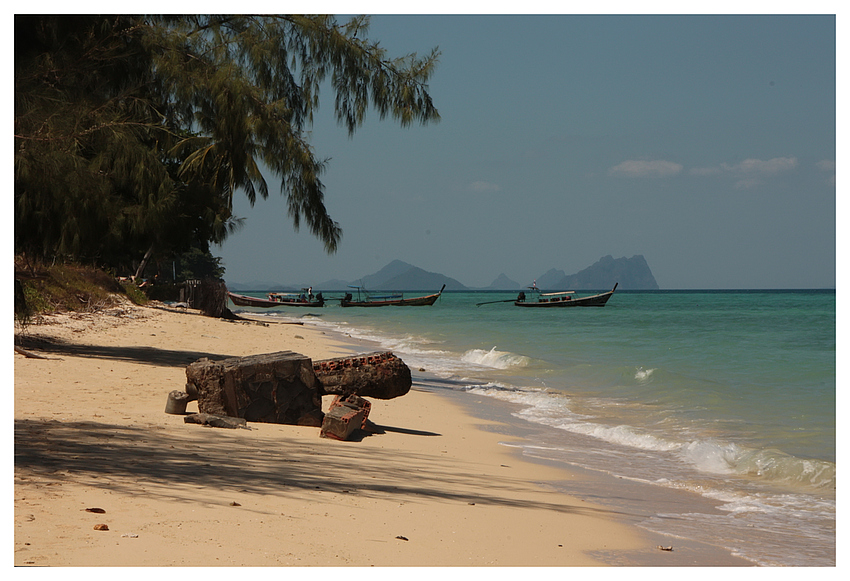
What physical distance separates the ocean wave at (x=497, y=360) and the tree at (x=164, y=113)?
335 inches

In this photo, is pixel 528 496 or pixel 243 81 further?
pixel 243 81

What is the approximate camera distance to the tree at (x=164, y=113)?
623 cm

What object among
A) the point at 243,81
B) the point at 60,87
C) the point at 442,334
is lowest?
the point at 442,334

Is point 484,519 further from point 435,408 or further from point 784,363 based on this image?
point 784,363

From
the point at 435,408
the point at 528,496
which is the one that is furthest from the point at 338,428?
the point at 435,408

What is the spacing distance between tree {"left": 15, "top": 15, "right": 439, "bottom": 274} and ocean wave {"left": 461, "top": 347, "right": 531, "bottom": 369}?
8510 mm

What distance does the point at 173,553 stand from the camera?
3510mm

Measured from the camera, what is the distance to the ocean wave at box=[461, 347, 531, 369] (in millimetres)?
19156

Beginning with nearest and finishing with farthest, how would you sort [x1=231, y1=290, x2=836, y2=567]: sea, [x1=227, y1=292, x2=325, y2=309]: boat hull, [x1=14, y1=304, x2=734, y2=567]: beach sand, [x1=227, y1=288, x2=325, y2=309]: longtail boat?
1. [x1=14, y1=304, x2=734, y2=567]: beach sand
2. [x1=231, y1=290, x2=836, y2=567]: sea
3. [x1=227, y1=292, x2=325, y2=309]: boat hull
4. [x1=227, y1=288, x2=325, y2=309]: longtail boat

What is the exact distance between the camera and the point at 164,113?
12039 millimetres

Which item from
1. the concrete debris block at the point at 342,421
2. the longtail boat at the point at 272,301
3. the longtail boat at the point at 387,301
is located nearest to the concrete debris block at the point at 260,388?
the concrete debris block at the point at 342,421

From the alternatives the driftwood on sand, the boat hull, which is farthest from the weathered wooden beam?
the boat hull

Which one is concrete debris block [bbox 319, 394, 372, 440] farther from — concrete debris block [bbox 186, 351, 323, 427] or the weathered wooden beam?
the weathered wooden beam

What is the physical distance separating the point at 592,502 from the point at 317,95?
917 centimetres
